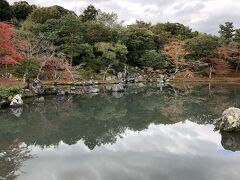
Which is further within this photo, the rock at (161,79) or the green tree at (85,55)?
the rock at (161,79)

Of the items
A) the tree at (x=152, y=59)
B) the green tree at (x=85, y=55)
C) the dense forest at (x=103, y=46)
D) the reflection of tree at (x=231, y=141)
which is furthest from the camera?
the tree at (x=152, y=59)

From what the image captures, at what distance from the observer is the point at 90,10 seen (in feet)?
181

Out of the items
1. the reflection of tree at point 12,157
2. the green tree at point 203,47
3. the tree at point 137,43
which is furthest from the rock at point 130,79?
the reflection of tree at point 12,157

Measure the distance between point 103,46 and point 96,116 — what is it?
22.1 meters

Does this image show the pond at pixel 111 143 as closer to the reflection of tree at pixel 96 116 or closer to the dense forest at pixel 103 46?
the reflection of tree at pixel 96 116

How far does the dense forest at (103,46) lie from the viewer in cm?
3403

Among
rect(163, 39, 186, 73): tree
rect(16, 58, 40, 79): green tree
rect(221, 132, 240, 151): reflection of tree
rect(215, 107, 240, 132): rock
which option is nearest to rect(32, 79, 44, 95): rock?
rect(16, 58, 40, 79): green tree

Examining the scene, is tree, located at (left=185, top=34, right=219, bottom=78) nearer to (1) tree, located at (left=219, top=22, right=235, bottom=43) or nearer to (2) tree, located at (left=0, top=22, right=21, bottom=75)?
(1) tree, located at (left=219, top=22, right=235, bottom=43)

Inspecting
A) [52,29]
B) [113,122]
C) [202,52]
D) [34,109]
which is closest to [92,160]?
[113,122]

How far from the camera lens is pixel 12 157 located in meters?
10.3

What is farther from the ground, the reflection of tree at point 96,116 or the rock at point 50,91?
the rock at point 50,91

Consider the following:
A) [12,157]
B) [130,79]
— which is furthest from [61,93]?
[12,157]

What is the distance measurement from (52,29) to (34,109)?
2118 centimetres

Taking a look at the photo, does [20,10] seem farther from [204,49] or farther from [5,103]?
[5,103]
